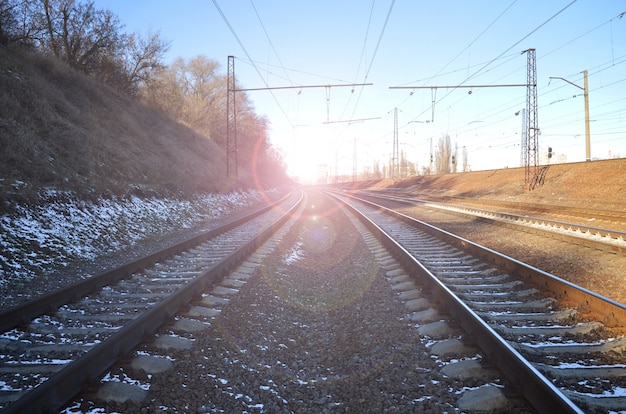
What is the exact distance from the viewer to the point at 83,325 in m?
4.25

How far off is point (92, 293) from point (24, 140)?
714 cm

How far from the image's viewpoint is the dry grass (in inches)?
364

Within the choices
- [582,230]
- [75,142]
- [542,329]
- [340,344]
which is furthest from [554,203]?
[75,142]

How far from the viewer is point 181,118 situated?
3484cm

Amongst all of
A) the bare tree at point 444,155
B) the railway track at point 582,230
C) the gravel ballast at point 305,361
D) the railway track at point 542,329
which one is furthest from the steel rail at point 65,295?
the bare tree at point 444,155

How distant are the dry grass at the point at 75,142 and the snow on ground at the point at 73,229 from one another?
0.47m

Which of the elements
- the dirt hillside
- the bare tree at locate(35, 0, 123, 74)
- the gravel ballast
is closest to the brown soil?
the dirt hillside

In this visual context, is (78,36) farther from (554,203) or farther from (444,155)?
(444,155)

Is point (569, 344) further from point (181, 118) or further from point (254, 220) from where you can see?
point (181, 118)

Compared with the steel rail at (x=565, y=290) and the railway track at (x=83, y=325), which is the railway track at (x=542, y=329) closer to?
the steel rail at (x=565, y=290)

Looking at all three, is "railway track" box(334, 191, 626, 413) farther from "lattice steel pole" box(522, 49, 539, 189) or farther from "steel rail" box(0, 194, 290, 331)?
"lattice steel pole" box(522, 49, 539, 189)

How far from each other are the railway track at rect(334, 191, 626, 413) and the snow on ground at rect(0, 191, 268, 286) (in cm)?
694

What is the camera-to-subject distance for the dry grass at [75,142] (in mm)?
9256

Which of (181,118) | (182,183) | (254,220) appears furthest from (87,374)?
(181,118)
